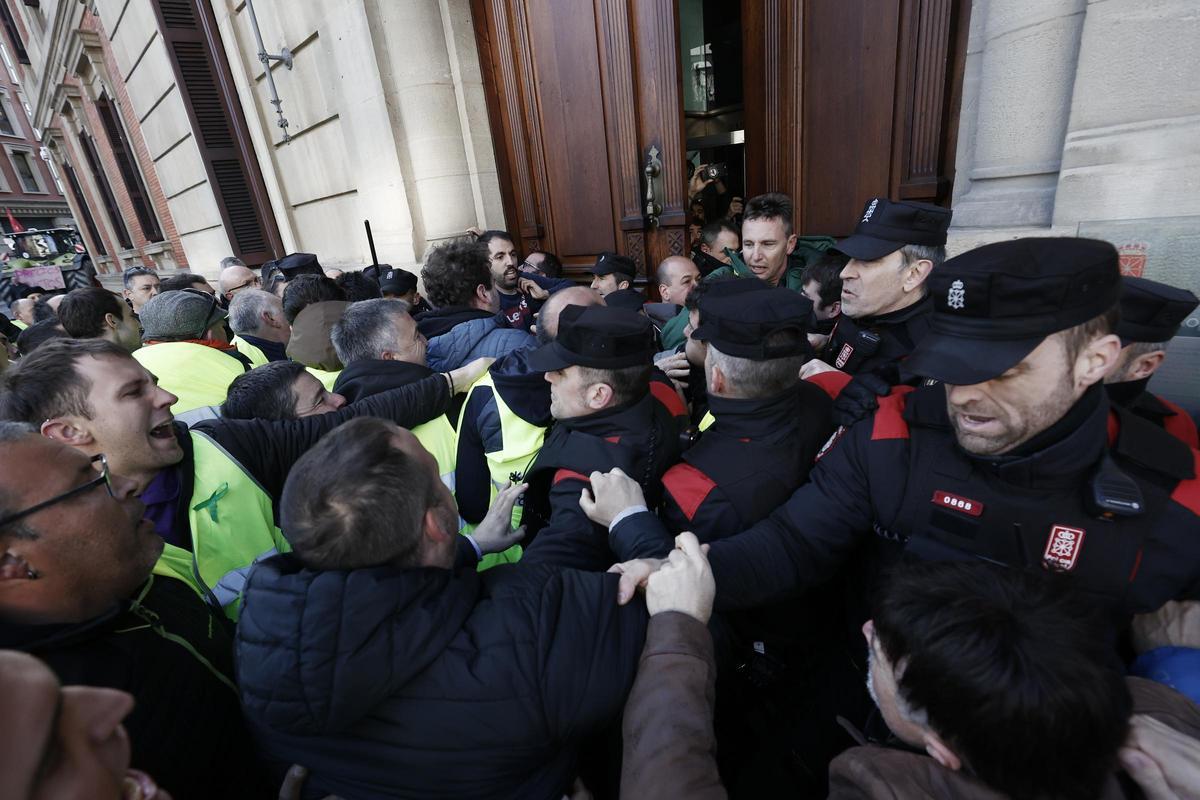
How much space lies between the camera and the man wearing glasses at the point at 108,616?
0.93m

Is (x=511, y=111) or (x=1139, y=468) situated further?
(x=511, y=111)

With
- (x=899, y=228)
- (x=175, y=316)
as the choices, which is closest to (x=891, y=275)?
(x=899, y=228)

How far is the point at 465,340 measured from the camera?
9.57 feet

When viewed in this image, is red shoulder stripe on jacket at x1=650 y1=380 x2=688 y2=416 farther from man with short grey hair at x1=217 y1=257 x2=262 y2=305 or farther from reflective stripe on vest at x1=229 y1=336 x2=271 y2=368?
man with short grey hair at x1=217 y1=257 x2=262 y2=305

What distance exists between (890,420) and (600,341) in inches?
31.4

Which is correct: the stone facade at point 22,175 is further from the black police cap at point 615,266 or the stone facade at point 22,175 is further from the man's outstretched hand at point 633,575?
the man's outstretched hand at point 633,575

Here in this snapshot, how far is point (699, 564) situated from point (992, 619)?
0.52m

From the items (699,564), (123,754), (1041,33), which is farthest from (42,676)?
(1041,33)

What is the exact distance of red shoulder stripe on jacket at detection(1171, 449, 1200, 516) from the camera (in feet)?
3.38

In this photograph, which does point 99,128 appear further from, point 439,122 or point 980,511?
point 980,511

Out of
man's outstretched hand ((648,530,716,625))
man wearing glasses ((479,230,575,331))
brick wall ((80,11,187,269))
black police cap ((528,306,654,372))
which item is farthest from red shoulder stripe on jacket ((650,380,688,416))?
brick wall ((80,11,187,269))

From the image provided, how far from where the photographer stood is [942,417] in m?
1.27

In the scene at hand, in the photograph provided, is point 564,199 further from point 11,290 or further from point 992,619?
point 11,290

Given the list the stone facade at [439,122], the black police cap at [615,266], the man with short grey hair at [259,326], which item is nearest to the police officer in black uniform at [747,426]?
the stone facade at [439,122]
